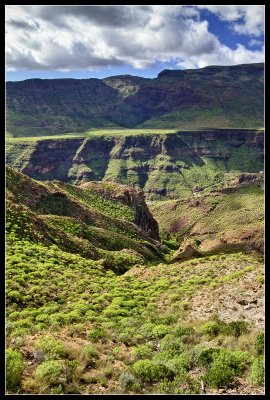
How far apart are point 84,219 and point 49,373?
5113cm

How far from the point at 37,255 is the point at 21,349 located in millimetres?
18875

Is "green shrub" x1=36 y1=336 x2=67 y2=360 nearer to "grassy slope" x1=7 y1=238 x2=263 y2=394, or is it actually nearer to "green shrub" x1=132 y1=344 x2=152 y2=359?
"grassy slope" x1=7 y1=238 x2=263 y2=394

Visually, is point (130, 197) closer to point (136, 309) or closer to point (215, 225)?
point (215, 225)

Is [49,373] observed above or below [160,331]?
above

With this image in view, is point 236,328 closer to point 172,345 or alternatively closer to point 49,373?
point 172,345

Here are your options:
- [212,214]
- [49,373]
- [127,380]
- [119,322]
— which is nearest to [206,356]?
[127,380]

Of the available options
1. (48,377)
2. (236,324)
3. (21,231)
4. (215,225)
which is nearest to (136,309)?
(236,324)

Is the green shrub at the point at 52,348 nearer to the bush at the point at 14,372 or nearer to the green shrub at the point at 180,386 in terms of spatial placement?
the bush at the point at 14,372

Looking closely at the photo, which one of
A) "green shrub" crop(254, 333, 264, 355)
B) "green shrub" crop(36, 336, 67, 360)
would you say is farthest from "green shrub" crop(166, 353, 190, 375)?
"green shrub" crop(36, 336, 67, 360)

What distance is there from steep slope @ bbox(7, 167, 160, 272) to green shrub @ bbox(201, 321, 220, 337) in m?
22.6

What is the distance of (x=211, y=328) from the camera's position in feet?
67.8

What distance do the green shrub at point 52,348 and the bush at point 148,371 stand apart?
3107mm

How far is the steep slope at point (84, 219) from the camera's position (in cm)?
4244

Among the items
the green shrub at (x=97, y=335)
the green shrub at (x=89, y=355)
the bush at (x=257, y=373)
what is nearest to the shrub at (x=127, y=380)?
the green shrub at (x=89, y=355)
